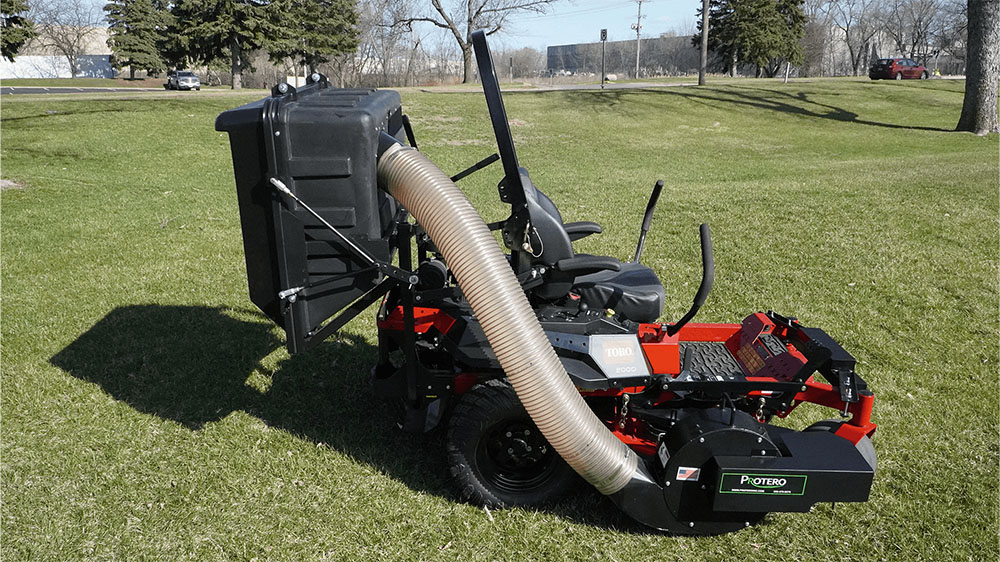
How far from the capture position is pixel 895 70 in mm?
41875

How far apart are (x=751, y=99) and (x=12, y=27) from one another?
3283 cm

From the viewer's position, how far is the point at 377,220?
3350 millimetres

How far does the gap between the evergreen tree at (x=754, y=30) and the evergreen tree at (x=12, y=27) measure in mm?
40295

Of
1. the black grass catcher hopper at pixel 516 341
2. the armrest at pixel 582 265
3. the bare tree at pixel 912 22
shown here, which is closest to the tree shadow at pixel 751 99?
the black grass catcher hopper at pixel 516 341

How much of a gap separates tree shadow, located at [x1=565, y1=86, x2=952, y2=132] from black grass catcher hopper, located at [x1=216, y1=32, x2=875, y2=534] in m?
24.0

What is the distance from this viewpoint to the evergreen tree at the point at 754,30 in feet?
157

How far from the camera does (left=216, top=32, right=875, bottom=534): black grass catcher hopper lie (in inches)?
123

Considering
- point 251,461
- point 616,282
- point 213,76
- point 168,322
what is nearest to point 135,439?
point 251,461

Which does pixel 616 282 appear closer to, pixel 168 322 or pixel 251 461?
pixel 251 461

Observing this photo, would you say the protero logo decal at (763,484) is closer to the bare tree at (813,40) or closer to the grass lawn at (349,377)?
the grass lawn at (349,377)

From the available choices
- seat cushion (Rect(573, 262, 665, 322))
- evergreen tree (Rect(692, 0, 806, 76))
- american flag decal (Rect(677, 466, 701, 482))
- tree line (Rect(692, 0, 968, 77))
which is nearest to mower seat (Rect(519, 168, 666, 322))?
seat cushion (Rect(573, 262, 665, 322))

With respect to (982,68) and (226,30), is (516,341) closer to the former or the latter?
(982,68)

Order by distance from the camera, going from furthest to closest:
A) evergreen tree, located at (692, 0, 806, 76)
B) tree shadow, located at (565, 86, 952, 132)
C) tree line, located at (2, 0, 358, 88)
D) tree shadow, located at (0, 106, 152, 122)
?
evergreen tree, located at (692, 0, 806, 76) → tree line, located at (2, 0, 358, 88) → tree shadow, located at (565, 86, 952, 132) → tree shadow, located at (0, 106, 152, 122)

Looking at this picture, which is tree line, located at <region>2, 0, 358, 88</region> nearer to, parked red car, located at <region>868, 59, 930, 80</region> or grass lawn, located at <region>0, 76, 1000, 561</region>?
grass lawn, located at <region>0, 76, 1000, 561</region>
